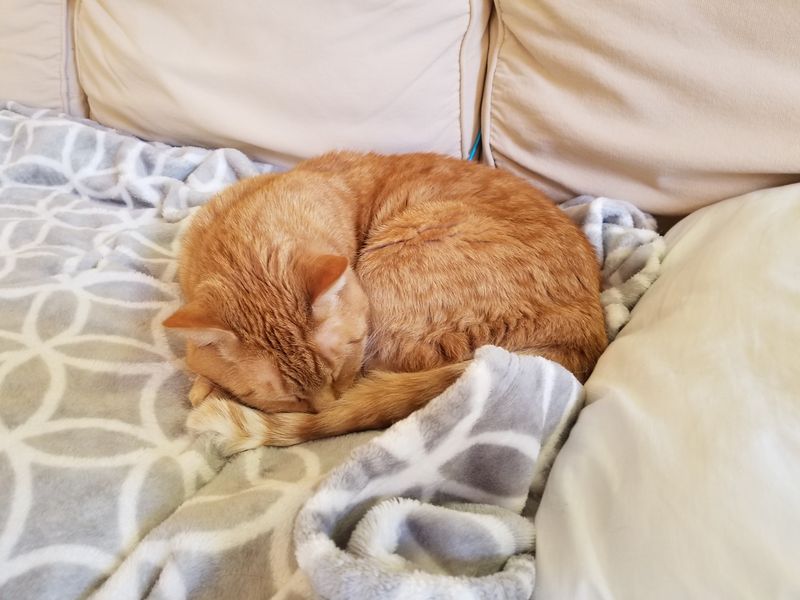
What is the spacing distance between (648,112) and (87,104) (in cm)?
212

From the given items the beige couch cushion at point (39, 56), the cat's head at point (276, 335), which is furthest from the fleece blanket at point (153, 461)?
the beige couch cushion at point (39, 56)

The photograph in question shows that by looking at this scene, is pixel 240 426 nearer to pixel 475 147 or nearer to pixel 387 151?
pixel 387 151

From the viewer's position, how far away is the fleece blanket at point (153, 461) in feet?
2.78

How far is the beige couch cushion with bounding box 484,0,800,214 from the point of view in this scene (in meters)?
1.34

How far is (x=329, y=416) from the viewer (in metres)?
1.11

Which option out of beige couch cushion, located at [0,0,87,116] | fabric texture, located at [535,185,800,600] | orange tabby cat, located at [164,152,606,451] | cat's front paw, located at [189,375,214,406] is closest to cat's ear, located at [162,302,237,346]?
orange tabby cat, located at [164,152,606,451]

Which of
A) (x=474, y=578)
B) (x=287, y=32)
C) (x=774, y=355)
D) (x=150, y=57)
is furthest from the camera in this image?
(x=150, y=57)

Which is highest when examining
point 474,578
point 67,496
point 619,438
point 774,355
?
point 774,355

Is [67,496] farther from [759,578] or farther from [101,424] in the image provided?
[759,578]

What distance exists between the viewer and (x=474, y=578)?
2.55 ft

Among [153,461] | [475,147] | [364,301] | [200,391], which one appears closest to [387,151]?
[475,147]

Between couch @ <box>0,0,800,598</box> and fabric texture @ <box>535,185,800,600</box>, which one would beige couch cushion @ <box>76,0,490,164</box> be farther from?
fabric texture @ <box>535,185,800,600</box>

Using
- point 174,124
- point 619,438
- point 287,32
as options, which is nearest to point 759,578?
point 619,438

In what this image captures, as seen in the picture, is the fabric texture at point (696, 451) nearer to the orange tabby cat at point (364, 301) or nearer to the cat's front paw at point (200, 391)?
the orange tabby cat at point (364, 301)
